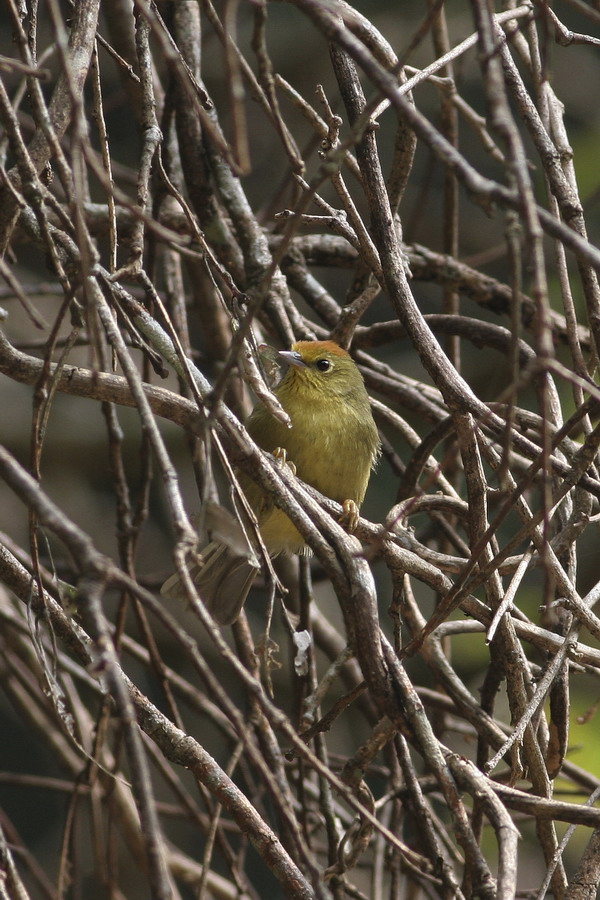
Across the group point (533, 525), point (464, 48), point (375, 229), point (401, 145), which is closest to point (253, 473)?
point (533, 525)

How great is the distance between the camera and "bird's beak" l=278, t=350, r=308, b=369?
169 inches

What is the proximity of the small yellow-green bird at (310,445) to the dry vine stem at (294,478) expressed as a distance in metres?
0.13

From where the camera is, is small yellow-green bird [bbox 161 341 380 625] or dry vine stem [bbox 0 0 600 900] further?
small yellow-green bird [bbox 161 341 380 625]

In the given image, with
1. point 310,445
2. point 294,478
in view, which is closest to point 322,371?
point 310,445

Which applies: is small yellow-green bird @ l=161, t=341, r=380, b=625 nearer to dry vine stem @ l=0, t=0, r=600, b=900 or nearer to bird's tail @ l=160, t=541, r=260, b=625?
bird's tail @ l=160, t=541, r=260, b=625

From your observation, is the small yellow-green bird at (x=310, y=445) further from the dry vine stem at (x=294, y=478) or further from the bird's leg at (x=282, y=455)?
the dry vine stem at (x=294, y=478)

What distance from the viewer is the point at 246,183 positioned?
25.9 feet

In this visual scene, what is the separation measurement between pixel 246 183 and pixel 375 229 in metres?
5.41

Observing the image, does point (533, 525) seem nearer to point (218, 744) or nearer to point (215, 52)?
point (218, 744)

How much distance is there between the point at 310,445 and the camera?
167 inches

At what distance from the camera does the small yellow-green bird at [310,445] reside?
13.9 feet

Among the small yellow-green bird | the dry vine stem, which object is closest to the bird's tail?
the small yellow-green bird

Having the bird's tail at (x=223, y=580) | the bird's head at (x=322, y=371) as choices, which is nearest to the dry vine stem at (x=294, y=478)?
the bird's head at (x=322, y=371)

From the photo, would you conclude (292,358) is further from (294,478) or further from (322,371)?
(294,478)
